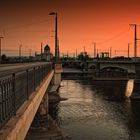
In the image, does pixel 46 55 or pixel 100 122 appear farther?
pixel 46 55

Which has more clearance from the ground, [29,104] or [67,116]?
[29,104]

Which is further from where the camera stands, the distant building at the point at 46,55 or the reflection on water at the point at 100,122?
the distant building at the point at 46,55

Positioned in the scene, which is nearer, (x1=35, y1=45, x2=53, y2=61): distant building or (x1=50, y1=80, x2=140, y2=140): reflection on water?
(x1=50, y1=80, x2=140, y2=140): reflection on water

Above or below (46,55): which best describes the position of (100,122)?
below

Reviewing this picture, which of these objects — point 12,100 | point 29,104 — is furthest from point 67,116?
point 12,100

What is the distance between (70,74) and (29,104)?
409 ft

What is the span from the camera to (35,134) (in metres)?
26.3

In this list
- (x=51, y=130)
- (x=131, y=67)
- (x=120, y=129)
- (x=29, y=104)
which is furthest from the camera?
(x=131, y=67)

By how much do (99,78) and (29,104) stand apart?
357 ft

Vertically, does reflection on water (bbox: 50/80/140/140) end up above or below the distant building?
below

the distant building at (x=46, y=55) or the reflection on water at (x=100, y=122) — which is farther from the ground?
the distant building at (x=46, y=55)

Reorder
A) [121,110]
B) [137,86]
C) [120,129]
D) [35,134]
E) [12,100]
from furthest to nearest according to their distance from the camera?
[137,86] → [121,110] → [120,129] → [35,134] → [12,100]

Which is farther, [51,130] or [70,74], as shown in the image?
[70,74]

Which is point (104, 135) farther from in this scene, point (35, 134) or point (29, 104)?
point (29, 104)
